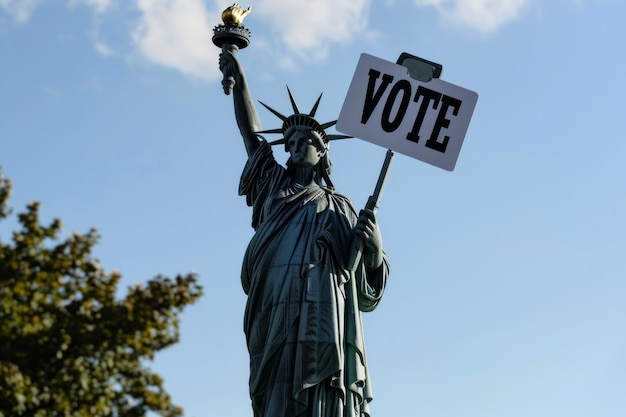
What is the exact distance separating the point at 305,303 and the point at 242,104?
2.76 m

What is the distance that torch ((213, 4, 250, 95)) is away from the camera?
14000 millimetres

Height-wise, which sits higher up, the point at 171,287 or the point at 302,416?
the point at 171,287

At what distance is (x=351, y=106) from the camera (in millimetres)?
12812

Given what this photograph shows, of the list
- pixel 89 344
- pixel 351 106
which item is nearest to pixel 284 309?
pixel 351 106

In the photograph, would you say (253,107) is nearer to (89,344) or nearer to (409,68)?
(409,68)

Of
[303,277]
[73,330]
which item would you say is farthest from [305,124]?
[73,330]

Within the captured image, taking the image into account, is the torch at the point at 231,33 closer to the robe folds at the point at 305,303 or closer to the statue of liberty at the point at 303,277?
the statue of liberty at the point at 303,277

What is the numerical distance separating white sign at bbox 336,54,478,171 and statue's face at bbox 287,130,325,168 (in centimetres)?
60

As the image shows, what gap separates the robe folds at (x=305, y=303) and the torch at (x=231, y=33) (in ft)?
5.38

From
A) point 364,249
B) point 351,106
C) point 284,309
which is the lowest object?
point 284,309

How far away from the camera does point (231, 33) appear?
1398 cm

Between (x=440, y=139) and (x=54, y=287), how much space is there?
7011mm

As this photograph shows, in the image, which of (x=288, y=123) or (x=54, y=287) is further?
(x=54, y=287)

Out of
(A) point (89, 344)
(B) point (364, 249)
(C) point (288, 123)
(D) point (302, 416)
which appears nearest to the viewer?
(D) point (302, 416)
